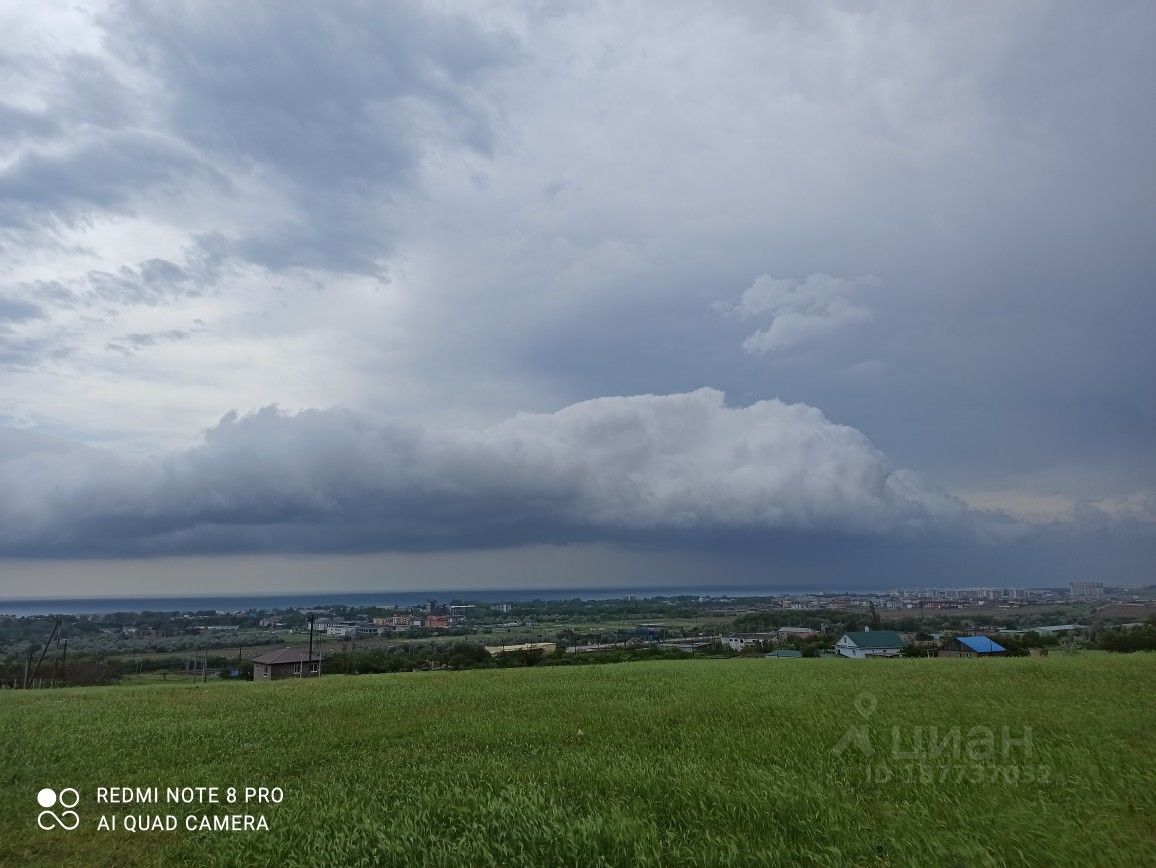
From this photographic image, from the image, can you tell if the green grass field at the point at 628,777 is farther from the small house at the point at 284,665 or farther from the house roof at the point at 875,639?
the house roof at the point at 875,639

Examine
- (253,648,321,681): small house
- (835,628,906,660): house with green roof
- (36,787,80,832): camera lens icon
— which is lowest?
(835,628,906,660): house with green roof

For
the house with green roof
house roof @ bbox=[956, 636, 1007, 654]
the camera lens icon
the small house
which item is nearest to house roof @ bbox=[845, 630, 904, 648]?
the house with green roof

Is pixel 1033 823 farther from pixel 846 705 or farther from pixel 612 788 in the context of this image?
pixel 846 705

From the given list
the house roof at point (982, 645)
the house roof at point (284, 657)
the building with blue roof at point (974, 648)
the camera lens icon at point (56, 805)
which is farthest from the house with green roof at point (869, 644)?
the camera lens icon at point (56, 805)

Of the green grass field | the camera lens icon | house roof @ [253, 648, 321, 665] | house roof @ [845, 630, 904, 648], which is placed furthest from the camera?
house roof @ [845, 630, 904, 648]

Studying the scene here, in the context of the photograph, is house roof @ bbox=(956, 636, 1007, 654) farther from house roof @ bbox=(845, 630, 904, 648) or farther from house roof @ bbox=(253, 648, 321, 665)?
house roof @ bbox=(253, 648, 321, 665)

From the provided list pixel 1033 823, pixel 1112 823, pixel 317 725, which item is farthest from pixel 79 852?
pixel 1112 823

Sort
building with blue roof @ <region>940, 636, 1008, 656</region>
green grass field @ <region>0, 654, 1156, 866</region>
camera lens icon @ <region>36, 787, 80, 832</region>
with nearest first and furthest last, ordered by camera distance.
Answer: green grass field @ <region>0, 654, 1156, 866</region>, camera lens icon @ <region>36, 787, 80, 832</region>, building with blue roof @ <region>940, 636, 1008, 656</region>
